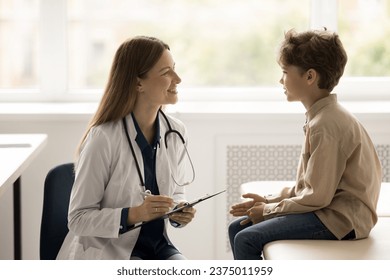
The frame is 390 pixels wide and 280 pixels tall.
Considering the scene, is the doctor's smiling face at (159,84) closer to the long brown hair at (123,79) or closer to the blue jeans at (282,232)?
the long brown hair at (123,79)

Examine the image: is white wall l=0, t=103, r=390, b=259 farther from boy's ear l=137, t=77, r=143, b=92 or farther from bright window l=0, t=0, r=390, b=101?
boy's ear l=137, t=77, r=143, b=92

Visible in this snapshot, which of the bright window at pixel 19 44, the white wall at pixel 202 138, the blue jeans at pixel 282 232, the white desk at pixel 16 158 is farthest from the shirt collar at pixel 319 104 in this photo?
the bright window at pixel 19 44

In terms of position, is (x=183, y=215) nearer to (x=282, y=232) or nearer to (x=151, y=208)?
(x=151, y=208)

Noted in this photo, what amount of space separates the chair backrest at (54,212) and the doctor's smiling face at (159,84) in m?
0.34

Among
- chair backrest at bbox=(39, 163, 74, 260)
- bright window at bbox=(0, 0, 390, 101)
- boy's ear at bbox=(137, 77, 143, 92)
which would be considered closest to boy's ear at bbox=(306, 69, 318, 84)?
boy's ear at bbox=(137, 77, 143, 92)

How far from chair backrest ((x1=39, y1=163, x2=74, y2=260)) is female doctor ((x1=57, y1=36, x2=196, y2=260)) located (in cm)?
9

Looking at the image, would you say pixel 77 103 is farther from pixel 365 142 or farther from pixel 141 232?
pixel 365 142

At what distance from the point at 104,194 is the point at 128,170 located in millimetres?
92

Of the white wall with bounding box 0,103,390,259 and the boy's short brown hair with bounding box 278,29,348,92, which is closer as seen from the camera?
the boy's short brown hair with bounding box 278,29,348,92

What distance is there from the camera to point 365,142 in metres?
1.93

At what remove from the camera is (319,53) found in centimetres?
198

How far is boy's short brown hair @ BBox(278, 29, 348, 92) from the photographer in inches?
77.7

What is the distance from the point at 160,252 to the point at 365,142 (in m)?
0.63
